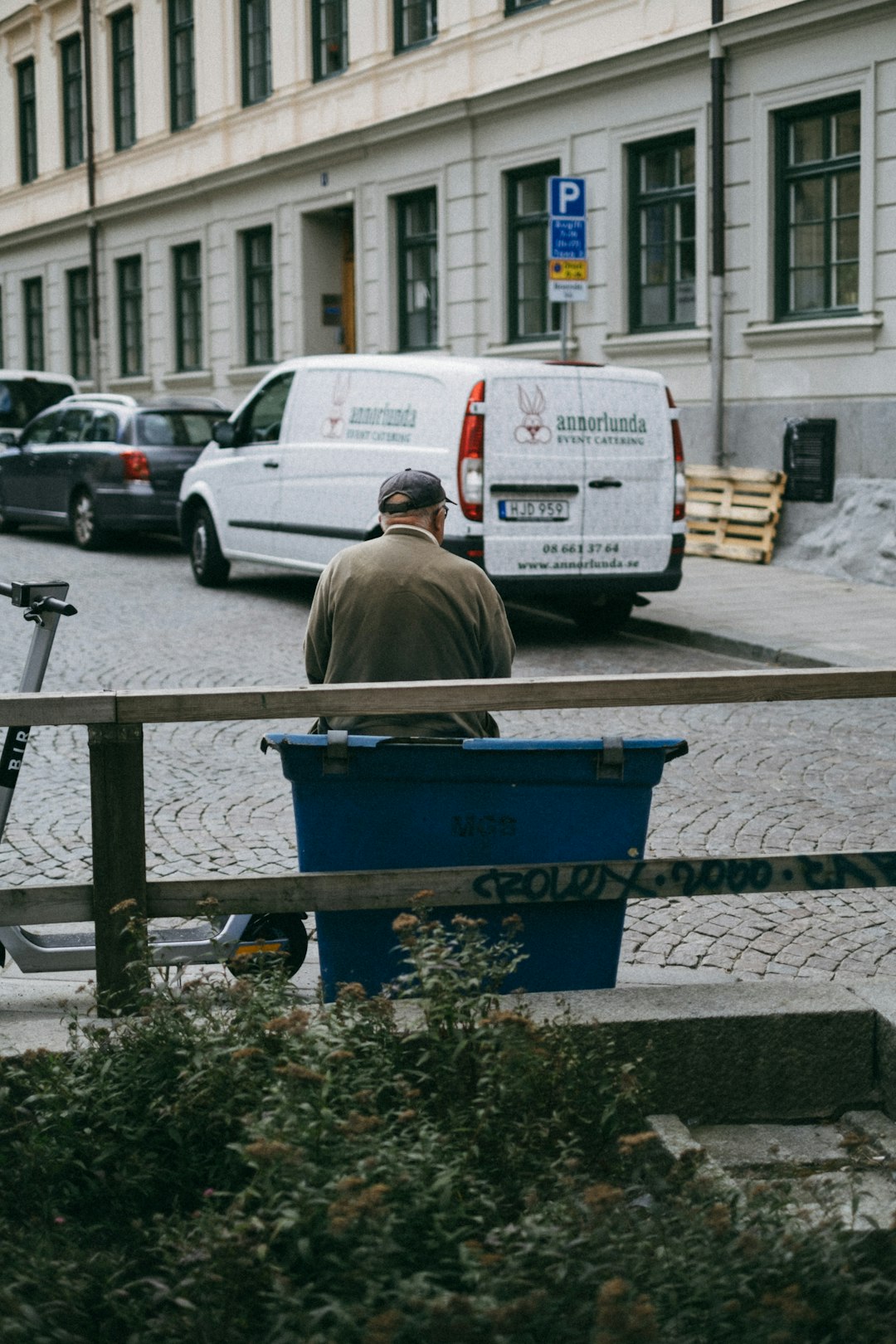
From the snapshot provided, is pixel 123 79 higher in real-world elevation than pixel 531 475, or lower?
higher

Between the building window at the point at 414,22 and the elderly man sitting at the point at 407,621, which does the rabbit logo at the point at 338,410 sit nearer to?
the elderly man sitting at the point at 407,621

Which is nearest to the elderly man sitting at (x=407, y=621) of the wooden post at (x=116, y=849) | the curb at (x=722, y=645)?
the wooden post at (x=116, y=849)

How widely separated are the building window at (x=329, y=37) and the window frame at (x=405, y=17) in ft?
4.51

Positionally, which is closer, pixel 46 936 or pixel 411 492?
pixel 46 936

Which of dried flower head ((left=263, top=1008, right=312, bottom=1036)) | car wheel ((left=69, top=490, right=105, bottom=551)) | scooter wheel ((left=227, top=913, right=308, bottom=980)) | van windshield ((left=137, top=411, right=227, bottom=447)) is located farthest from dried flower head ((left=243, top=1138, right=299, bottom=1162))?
car wheel ((left=69, top=490, right=105, bottom=551))

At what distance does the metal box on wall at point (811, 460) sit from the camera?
1684 centimetres

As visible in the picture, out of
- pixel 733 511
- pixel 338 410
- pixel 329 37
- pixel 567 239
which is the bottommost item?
pixel 733 511

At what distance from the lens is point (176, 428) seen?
19.2 m

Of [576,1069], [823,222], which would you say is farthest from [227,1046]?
[823,222]

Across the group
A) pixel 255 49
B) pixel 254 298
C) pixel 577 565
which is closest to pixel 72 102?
pixel 255 49

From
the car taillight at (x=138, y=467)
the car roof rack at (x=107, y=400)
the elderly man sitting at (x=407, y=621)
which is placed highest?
the car roof rack at (x=107, y=400)

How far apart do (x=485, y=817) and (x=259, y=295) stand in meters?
23.5

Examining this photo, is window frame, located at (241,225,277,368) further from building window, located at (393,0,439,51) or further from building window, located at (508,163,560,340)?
building window, located at (508,163,560,340)

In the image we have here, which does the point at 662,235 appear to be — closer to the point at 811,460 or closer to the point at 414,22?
the point at 811,460
